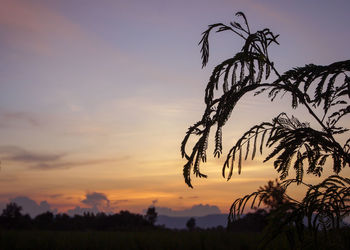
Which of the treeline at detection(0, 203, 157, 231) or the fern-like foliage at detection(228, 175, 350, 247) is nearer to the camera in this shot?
the fern-like foliage at detection(228, 175, 350, 247)

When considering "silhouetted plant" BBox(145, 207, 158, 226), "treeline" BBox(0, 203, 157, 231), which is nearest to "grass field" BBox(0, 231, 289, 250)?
"treeline" BBox(0, 203, 157, 231)

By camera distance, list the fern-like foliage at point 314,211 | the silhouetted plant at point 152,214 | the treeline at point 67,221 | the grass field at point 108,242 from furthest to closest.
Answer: the silhouetted plant at point 152,214 → the treeline at point 67,221 → the grass field at point 108,242 → the fern-like foliage at point 314,211

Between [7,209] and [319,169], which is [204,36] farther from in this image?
[7,209]

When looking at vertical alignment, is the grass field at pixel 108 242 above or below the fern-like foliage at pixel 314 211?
below

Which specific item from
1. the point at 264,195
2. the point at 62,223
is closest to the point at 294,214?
the point at 264,195

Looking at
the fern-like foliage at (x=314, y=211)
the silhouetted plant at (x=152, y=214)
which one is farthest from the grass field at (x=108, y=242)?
the silhouetted plant at (x=152, y=214)

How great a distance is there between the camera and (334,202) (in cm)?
176

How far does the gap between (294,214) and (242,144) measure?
0.48 metres

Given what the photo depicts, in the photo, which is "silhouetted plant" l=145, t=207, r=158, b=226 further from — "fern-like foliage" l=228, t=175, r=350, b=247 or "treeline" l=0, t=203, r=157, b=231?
"fern-like foliage" l=228, t=175, r=350, b=247

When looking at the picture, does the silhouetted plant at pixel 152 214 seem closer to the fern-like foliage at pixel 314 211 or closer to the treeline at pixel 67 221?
the treeline at pixel 67 221

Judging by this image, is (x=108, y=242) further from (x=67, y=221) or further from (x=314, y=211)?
(x=67, y=221)

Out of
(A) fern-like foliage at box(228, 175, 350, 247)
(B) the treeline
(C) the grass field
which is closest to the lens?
(A) fern-like foliage at box(228, 175, 350, 247)

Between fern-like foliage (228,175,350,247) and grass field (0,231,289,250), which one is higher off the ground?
fern-like foliage (228,175,350,247)

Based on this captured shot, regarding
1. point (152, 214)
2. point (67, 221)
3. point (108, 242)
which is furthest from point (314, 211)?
point (152, 214)
